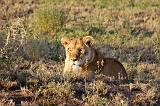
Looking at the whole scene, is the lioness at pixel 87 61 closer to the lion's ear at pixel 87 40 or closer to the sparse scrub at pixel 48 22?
the lion's ear at pixel 87 40

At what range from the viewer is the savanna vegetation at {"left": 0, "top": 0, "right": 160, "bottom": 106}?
724cm

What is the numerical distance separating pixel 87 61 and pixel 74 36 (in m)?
5.68

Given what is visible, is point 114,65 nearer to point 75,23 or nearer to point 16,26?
point 16,26

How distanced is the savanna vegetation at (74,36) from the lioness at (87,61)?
431mm

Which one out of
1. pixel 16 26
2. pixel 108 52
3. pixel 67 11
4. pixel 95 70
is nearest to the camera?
pixel 16 26

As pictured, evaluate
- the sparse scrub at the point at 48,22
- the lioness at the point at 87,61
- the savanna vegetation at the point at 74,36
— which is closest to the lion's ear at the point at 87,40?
the lioness at the point at 87,61

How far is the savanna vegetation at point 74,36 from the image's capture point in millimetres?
7238

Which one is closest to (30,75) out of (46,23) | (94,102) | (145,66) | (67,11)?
(94,102)

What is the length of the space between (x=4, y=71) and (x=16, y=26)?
2.25ft

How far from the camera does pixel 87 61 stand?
30.3 ft

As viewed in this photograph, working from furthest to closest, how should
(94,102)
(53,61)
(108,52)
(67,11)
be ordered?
(67,11)
(108,52)
(53,61)
(94,102)

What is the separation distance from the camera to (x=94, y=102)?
7.00 meters

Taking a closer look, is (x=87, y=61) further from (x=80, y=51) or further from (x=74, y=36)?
(x=74, y=36)

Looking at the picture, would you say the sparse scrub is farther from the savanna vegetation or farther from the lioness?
the lioness
